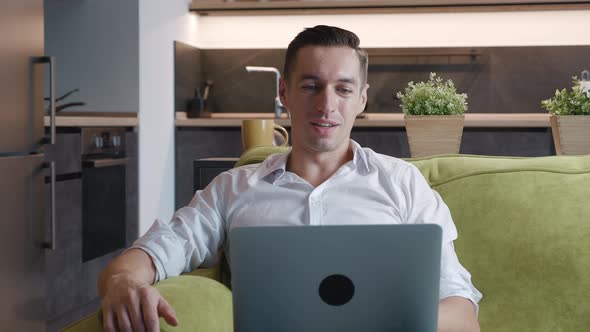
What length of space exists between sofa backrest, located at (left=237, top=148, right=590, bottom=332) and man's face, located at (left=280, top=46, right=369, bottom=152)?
1.29 ft

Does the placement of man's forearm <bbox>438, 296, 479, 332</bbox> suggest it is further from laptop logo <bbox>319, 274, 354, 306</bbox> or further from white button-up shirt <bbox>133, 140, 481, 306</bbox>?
laptop logo <bbox>319, 274, 354, 306</bbox>

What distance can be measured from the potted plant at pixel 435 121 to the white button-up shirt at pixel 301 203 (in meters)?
0.50

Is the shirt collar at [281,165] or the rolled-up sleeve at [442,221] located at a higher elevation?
the shirt collar at [281,165]

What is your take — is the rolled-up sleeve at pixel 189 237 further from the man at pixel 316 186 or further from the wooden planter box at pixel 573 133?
the wooden planter box at pixel 573 133

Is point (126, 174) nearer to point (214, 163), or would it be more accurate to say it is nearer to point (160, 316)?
point (214, 163)

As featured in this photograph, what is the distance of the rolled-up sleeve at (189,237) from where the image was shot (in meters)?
1.67

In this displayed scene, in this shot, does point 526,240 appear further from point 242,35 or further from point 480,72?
point 242,35

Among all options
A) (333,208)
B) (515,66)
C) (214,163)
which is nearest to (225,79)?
(515,66)

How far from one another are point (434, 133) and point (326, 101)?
0.73 m

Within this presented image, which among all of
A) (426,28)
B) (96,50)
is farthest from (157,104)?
(426,28)

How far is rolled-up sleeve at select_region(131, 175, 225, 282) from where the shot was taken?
1.67 meters

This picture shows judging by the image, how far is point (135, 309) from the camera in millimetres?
1336

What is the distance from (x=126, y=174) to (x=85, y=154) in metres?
0.45

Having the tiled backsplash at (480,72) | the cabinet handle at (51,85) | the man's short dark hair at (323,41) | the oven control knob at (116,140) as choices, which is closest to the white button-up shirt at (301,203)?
the man's short dark hair at (323,41)
